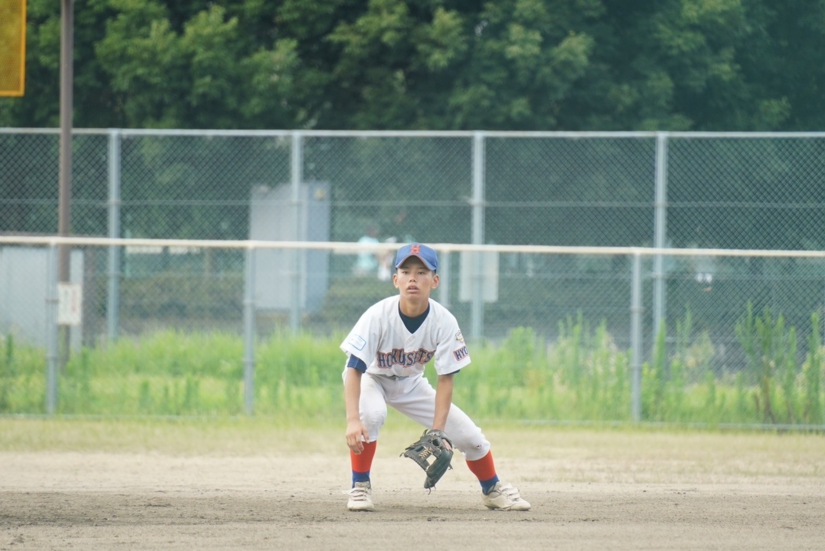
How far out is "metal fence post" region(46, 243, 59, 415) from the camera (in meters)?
10.5

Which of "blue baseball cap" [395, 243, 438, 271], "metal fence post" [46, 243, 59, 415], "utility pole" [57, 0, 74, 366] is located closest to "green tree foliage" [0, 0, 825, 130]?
"utility pole" [57, 0, 74, 366]

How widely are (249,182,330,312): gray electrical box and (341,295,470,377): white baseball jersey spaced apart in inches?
185

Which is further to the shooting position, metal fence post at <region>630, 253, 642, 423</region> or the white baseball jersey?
metal fence post at <region>630, 253, 642, 423</region>

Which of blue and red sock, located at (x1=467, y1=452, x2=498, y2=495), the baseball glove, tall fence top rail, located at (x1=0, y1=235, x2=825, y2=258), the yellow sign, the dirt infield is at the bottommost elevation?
the dirt infield

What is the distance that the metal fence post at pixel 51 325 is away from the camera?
413 inches

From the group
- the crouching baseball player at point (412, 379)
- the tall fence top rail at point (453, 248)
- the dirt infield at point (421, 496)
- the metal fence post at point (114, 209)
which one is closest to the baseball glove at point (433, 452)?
the crouching baseball player at point (412, 379)

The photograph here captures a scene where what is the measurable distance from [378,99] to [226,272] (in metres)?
7.58

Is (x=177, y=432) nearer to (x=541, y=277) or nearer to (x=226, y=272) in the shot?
(x=226, y=272)

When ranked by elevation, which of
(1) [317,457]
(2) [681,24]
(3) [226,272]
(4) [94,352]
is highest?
(2) [681,24]

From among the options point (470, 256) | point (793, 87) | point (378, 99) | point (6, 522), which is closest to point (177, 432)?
point (470, 256)

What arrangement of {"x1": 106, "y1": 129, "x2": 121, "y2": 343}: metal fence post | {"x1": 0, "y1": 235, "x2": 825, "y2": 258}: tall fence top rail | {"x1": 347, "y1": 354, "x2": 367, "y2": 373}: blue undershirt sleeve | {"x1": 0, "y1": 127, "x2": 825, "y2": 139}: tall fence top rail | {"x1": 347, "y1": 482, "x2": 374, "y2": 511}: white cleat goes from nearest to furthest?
{"x1": 347, "y1": 354, "x2": 367, "y2": 373}: blue undershirt sleeve → {"x1": 347, "y1": 482, "x2": 374, "y2": 511}: white cleat → {"x1": 0, "y1": 235, "x2": 825, "y2": 258}: tall fence top rail → {"x1": 106, "y1": 129, "x2": 121, "y2": 343}: metal fence post → {"x1": 0, "y1": 127, "x2": 825, "y2": 139}: tall fence top rail

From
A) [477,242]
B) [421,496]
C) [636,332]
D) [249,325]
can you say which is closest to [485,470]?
[421,496]

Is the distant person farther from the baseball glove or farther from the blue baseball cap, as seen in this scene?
the baseball glove

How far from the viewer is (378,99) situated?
17.8 meters
